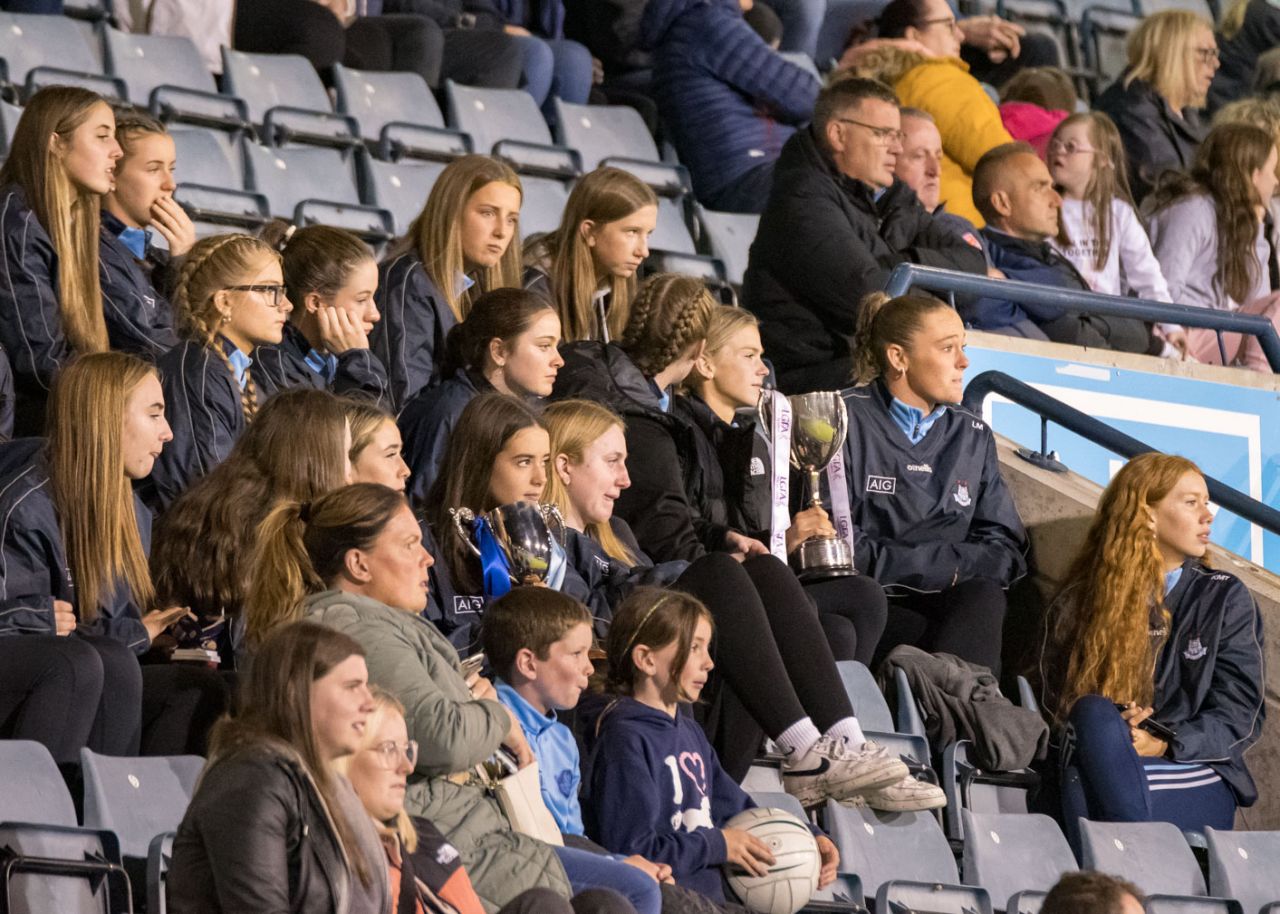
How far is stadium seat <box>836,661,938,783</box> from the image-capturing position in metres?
5.64

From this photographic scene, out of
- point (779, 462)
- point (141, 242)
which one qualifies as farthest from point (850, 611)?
point (141, 242)

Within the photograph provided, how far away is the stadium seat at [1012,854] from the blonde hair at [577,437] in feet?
3.33

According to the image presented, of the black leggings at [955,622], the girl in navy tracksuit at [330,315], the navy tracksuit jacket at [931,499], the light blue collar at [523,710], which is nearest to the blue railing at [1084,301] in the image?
the navy tracksuit jacket at [931,499]

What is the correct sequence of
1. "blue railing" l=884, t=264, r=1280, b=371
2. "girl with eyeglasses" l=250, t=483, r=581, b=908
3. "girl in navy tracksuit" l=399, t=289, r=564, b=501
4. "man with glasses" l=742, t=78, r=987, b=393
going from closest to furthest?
"girl with eyeglasses" l=250, t=483, r=581, b=908 < "girl in navy tracksuit" l=399, t=289, r=564, b=501 < "blue railing" l=884, t=264, r=1280, b=371 < "man with glasses" l=742, t=78, r=987, b=393

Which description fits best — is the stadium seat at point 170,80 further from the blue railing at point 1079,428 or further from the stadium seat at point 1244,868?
the stadium seat at point 1244,868

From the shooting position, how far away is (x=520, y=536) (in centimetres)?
507

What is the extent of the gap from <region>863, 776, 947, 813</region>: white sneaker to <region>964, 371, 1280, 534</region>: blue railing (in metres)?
1.58

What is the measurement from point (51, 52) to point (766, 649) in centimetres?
383

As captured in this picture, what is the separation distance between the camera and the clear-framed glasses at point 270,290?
5.48m

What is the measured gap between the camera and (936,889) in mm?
5164

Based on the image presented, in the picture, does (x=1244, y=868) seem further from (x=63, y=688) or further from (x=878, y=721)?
(x=63, y=688)

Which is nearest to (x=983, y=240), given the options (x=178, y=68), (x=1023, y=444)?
(x=1023, y=444)

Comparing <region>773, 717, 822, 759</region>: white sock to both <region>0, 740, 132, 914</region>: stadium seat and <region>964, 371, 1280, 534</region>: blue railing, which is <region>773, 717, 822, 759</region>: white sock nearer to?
<region>0, 740, 132, 914</region>: stadium seat

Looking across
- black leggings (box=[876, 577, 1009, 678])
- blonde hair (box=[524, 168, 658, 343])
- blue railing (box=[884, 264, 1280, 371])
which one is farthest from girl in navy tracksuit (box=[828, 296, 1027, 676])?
blonde hair (box=[524, 168, 658, 343])
